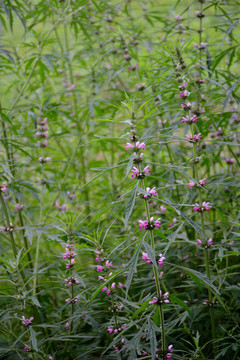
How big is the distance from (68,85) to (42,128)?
1.17 m

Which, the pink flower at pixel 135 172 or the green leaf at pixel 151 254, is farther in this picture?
the pink flower at pixel 135 172

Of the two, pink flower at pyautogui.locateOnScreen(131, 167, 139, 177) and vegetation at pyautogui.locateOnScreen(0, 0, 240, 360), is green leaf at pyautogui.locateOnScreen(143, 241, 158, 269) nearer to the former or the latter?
vegetation at pyautogui.locateOnScreen(0, 0, 240, 360)

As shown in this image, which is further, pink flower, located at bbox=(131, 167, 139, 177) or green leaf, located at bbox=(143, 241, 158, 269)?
pink flower, located at bbox=(131, 167, 139, 177)

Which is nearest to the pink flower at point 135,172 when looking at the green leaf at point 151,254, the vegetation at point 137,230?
the vegetation at point 137,230

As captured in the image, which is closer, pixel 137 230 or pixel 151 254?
pixel 151 254

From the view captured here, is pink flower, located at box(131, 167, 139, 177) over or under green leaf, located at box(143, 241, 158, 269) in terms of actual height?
over

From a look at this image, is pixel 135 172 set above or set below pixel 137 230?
above

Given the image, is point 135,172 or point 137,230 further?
point 137,230

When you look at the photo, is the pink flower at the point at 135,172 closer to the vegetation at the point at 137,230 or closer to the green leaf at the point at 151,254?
the vegetation at the point at 137,230

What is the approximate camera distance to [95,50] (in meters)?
2.86

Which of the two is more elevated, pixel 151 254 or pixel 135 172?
pixel 135 172

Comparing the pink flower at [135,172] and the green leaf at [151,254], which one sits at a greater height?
the pink flower at [135,172]

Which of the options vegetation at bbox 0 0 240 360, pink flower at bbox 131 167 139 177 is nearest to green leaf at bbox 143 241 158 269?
vegetation at bbox 0 0 240 360

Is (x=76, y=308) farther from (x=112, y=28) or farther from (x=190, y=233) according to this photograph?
(x=112, y=28)
